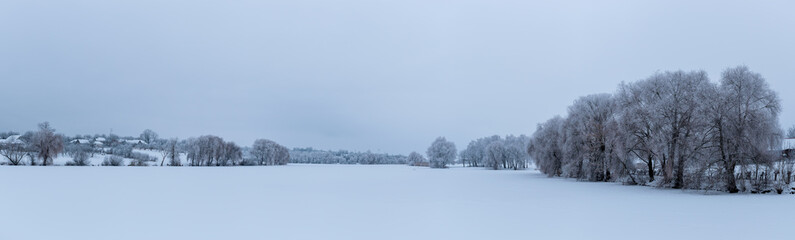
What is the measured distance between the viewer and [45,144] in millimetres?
83375

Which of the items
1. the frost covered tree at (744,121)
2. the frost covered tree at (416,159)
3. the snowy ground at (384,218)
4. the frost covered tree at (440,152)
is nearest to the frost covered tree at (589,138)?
the frost covered tree at (744,121)

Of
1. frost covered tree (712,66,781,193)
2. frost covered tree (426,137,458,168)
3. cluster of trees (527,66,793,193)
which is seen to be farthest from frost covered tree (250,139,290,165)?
frost covered tree (712,66,781,193)

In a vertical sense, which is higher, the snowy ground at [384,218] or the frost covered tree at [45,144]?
the frost covered tree at [45,144]

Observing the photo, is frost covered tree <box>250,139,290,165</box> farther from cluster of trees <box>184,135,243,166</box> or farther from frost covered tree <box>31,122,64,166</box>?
frost covered tree <box>31,122,64,166</box>

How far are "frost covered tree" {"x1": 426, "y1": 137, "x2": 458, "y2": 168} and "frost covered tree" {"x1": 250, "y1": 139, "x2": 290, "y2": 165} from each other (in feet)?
146

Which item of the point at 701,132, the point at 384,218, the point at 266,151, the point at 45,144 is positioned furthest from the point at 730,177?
the point at 266,151

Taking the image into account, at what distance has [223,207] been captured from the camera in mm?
18578

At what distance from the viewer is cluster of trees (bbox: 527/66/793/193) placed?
2775cm

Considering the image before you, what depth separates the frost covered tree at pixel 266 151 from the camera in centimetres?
13212

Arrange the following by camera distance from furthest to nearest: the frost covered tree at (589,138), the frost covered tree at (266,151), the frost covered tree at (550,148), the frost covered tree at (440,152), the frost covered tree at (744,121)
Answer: the frost covered tree at (266,151) → the frost covered tree at (440,152) → the frost covered tree at (550,148) → the frost covered tree at (589,138) → the frost covered tree at (744,121)

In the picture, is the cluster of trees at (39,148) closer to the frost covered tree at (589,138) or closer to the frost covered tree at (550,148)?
the frost covered tree at (550,148)

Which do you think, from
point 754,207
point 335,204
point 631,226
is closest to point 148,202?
point 335,204

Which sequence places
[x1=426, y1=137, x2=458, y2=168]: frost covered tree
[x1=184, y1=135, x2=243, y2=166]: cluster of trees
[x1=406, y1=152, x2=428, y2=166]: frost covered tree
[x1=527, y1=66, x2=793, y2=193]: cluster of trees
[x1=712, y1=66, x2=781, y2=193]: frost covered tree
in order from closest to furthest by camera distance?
1. [x1=712, y1=66, x2=781, y2=193]: frost covered tree
2. [x1=527, y1=66, x2=793, y2=193]: cluster of trees
3. [x1=184, y1=135, x2=243, y2=166]: cluster of trees
4. [x1=426, y1=137, x2=458, y2=168]: frost covered tree
5. [x1=406, y1=152, x2=428, y2=166]: frost covered tree

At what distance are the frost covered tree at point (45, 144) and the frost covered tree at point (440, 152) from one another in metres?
76.2
